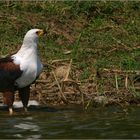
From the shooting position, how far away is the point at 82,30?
15758 mm

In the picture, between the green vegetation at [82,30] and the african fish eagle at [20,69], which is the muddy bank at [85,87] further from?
the african fish eagle at [20,69]

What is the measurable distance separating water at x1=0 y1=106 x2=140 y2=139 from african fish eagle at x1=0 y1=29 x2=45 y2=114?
36 cm

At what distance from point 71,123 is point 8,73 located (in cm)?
137

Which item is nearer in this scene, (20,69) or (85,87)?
(20,69)

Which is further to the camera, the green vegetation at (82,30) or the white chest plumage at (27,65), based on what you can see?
the green vegetation at (82,30)

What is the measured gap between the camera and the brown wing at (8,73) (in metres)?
10.8

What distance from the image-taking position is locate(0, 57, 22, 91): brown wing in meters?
10.8

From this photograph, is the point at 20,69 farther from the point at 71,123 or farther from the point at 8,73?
the point at 71,123

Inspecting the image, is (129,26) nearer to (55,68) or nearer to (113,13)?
(113,13)

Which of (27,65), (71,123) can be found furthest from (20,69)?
(71,123)

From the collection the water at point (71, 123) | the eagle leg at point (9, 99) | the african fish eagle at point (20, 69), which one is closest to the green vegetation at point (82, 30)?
the water at point (71, 123)

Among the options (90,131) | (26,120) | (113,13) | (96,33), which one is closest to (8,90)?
(26,120)

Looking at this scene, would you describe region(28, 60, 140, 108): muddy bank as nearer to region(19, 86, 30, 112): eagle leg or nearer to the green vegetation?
the green vegetation

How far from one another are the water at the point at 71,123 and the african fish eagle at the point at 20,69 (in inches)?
14.4
